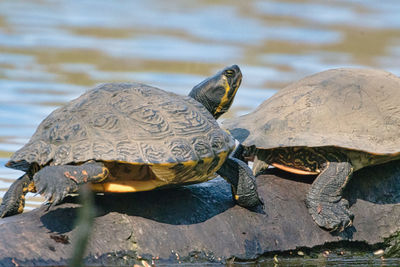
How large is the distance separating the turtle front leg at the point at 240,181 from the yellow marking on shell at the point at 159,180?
27 cm

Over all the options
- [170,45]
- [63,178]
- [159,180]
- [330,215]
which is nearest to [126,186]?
[159,180]

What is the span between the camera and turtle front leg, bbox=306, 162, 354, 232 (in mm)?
4891

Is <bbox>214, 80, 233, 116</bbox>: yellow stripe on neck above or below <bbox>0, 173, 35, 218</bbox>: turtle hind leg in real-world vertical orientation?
above

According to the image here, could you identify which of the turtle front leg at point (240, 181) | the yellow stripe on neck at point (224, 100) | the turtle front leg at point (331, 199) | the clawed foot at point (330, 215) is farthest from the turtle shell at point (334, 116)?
the turtle front leg at point (240, 181)

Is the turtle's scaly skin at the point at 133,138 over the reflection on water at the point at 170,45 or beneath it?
over

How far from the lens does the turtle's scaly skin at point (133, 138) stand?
411cm

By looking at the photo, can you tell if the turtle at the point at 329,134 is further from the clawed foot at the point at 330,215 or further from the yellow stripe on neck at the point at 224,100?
the yellow stripe on neck at the point at 224,100

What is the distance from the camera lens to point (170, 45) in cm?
1505

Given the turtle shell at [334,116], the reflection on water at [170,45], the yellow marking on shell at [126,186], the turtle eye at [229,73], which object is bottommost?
the reflection on water at [170,45]

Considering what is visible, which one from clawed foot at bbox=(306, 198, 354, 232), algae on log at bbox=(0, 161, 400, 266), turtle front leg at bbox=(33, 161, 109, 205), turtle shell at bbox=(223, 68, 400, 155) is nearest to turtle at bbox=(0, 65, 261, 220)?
turtle front leg at bbox=(33, 161, 109, 205)

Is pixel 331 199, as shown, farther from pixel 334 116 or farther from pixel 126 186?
pixel 126 186

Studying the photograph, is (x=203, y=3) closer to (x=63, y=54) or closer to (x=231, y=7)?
(x=231, y=7)

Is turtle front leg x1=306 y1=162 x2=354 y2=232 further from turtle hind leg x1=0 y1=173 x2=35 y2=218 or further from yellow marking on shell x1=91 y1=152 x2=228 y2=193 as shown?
turtle hind leg x1=0 y1=173 x2=35 y2=218

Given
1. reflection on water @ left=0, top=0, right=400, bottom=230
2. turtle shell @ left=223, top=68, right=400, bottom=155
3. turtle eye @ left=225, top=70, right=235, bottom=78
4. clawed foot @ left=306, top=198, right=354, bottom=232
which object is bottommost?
reflection on water @ left=0, top=0, right=400, bottom=230
